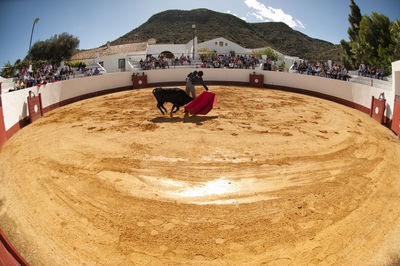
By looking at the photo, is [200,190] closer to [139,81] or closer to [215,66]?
[139,81]

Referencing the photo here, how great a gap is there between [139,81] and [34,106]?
9.57 m

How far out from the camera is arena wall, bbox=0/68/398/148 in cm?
923

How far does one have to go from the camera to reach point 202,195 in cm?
474

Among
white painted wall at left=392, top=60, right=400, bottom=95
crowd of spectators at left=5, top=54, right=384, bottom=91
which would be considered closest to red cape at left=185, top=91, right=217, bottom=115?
white painted wall at left=392, top=60, right=400, bottom=95

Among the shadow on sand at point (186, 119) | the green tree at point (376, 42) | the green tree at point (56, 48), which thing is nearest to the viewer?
the shadow on sand at point (186, 119)

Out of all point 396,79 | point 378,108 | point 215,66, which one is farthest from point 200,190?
point 215,66

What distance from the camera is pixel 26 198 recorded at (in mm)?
4684

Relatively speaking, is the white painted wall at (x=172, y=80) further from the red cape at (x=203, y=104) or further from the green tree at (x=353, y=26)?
the green tree at (x=353, y=26)

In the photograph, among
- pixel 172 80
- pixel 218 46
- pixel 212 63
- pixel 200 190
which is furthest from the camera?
pixel 218 46

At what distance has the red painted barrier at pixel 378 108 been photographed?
32.5 feet

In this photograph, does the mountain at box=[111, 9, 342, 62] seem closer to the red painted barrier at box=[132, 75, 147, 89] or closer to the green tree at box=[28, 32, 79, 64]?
the green tree at box=[28, 32, 79, 64]

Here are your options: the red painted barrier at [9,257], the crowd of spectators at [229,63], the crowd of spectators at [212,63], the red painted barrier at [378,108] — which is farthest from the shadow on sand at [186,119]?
the crowd of spectators at [229,63]

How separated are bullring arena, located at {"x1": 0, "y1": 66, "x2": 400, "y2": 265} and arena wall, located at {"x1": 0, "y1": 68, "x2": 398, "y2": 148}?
166mm

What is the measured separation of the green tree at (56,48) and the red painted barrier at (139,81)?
28.6m
